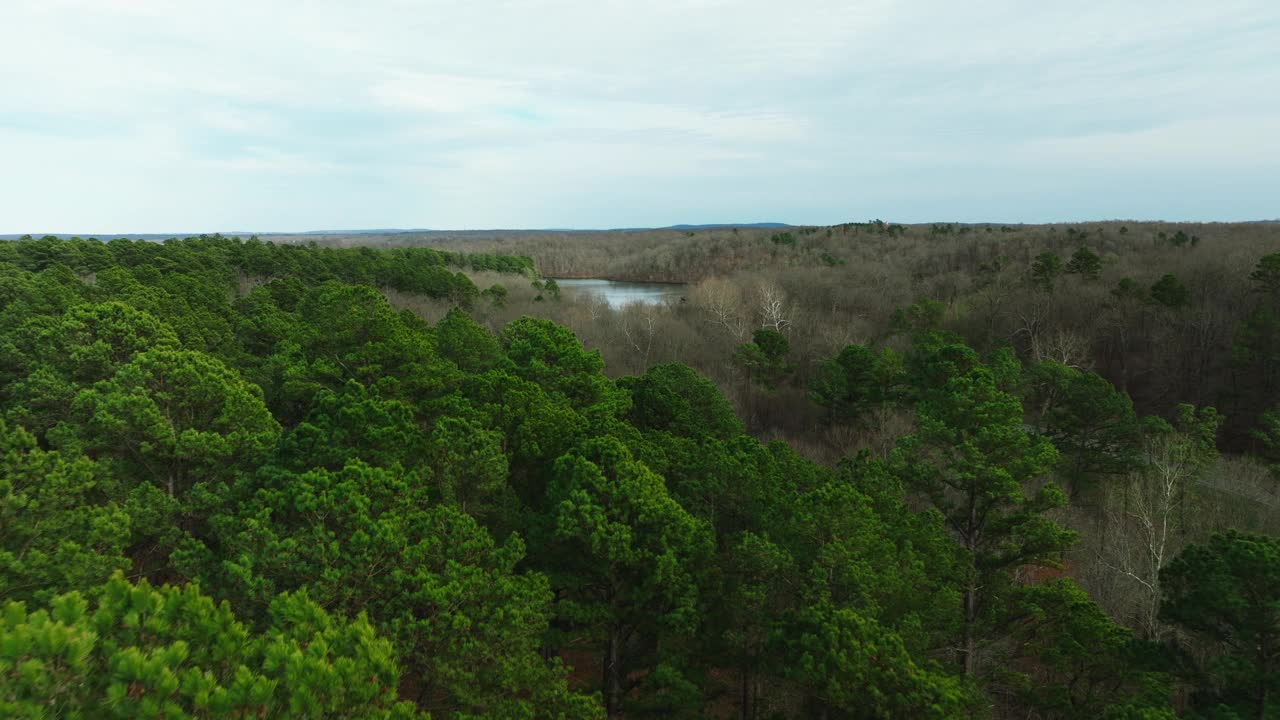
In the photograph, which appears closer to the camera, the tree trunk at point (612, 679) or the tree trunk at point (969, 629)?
the tree trunk at point (612, 679)

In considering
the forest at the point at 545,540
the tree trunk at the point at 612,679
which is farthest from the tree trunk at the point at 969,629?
the tree trunk at the point at 612,679

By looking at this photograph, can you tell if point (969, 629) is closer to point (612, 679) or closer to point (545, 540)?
point (612, 679)

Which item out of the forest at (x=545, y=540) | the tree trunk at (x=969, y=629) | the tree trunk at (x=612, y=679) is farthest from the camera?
the tree trunk at (x=969, y=629)

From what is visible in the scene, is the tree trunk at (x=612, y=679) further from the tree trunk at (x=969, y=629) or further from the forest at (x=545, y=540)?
the tree trunk at (x=969, y=629)

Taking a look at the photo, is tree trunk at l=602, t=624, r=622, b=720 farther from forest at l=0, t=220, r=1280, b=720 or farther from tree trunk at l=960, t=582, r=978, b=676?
tree trunk at l=960, t=582, r=978, b=676

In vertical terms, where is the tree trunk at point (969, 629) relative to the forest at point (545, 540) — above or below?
below

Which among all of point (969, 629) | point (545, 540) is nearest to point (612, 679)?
point (545, 540)

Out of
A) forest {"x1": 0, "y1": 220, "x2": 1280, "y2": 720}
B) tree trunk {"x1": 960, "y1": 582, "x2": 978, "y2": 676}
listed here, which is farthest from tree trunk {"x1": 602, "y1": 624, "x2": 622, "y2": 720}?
tree trunk {"x1": 960, "y1": 582, "x2": 978, "y2": 676}

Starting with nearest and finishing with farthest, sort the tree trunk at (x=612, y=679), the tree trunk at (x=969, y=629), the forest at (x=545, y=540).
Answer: the forest at (x=545, y=540) → the tree trunk at (x=612, y=679) → the tree trunk at (x=969, y=629)

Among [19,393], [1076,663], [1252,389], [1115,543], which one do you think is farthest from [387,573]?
[1252,389]
